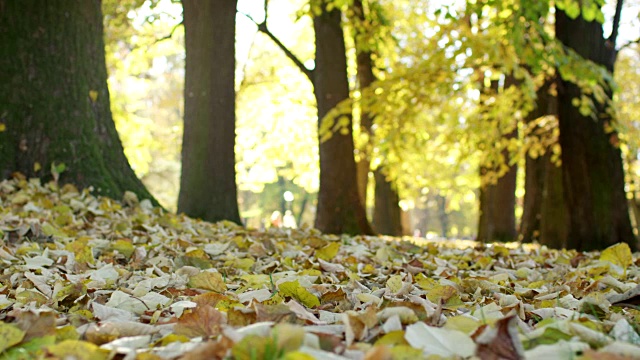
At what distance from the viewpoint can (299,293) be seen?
6.70 feet

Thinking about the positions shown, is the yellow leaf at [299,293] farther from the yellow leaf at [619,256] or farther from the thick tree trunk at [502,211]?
the thick tree trunk at [502,211]

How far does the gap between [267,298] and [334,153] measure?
6.28m

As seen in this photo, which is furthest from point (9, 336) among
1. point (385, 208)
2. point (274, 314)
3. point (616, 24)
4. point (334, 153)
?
point (385, 208)

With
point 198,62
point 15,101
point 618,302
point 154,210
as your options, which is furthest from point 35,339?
point 198,62

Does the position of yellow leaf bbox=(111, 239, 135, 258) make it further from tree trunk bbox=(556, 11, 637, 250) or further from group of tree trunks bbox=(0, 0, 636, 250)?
tree trunk bbox=(556, 11, 637, 250)

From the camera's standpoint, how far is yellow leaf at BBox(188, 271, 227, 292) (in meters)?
2.31

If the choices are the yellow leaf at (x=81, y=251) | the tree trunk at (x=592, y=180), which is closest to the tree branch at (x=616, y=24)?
the tree trunk at (x=592, y=180)

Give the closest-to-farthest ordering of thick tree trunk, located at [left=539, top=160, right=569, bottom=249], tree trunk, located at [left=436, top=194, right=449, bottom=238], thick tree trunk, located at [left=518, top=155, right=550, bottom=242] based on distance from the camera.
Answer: thick tree trunk, located at [left=539, top=160, right=569, bottom=249]
thick tree trunk, located at [left=518, top=155, right=550, bottom=242]
tree trunk, located at [left=436, top=194, right=449, bottom=238]

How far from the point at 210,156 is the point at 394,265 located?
3.45m

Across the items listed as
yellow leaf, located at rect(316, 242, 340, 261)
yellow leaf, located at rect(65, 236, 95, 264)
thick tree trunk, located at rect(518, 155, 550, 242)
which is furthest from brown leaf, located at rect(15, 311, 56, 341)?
thick tree trunk, located at rect(518, 155, 550, 242)

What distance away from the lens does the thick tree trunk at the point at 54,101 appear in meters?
4.96

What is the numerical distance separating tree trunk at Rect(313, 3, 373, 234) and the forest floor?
3527 mm

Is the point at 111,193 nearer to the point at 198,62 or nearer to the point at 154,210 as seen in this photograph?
the point at 154,210

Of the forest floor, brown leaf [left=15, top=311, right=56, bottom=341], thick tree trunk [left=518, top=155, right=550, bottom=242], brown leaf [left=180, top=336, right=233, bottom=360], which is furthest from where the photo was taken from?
thick tree trunk [left=518, top=155, right=550, bottom=242]
